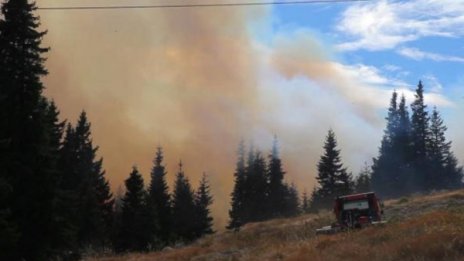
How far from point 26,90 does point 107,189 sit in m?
44.3

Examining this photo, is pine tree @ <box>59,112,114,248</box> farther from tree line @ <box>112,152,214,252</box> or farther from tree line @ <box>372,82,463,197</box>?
tree line @ <box>372,82,463,197</box>

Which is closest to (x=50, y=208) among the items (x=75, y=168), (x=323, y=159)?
(x=75, y=168)

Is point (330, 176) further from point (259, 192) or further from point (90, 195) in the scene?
point (90, 195)

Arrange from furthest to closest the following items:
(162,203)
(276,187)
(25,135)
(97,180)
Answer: (276,187), (162,203), (97,180), (25,135)

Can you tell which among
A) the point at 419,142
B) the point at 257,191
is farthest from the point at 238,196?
the point at 419,142

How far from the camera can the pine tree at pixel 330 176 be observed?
276ft

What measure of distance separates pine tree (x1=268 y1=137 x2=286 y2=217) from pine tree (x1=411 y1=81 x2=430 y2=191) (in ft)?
78.9

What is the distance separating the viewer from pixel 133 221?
54562 mm

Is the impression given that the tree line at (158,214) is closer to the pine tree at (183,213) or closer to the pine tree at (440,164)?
the pine tree at (183,213)

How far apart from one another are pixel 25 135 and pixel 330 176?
65.9 meters

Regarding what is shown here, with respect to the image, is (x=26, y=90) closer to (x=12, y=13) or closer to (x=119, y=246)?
(x=12, y=13)

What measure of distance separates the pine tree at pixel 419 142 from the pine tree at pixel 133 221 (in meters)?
46.2

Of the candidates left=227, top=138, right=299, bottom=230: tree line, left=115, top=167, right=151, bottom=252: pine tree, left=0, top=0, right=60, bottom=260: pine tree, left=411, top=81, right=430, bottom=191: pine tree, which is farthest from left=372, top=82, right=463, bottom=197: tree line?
left=0, top=0, right=60, bottom=260: pine tree

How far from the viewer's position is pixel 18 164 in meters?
25.0
